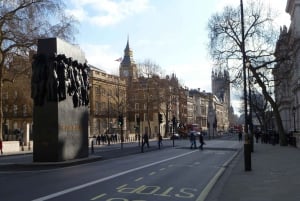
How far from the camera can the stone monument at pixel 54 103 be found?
85.9 feet

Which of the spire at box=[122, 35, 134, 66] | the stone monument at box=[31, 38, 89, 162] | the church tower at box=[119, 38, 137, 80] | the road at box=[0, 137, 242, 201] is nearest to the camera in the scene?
the road at box=[0, 137, 242, 201]

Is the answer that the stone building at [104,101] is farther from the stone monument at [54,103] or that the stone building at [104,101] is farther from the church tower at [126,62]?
the stone monument at [54,103]

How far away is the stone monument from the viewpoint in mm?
26188

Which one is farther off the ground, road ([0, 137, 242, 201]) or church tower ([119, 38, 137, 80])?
church tower ([119, 38, 137, 80])

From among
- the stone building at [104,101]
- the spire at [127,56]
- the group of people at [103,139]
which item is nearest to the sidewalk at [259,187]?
the group of people at [103,139]

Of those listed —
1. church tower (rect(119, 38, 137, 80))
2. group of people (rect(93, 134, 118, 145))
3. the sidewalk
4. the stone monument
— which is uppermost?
church tower (rect(119, 38, 137, 80))

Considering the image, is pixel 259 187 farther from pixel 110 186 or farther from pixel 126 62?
pixel 126 62

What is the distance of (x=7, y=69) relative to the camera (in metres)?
57.1

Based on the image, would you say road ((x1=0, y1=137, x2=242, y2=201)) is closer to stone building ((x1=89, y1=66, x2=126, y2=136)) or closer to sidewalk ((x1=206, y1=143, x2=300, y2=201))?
sidewalk ((x1=206, y1=143, x2=300, y2=201))

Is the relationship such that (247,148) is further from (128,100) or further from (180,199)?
(128,100)

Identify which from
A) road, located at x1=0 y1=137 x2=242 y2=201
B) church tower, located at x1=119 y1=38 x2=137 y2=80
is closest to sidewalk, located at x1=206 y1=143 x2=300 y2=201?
road, located at x1=0 y1=137 x2=242 y2=201

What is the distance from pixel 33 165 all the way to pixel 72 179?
6650 mm

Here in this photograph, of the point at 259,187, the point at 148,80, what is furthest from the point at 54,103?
the point at 148,80

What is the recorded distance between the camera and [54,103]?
86.6ft
